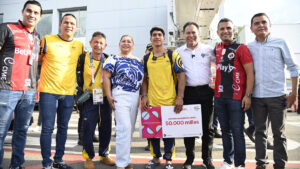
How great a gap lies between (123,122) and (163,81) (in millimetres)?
797

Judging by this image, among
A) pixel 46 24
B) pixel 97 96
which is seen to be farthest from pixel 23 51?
pixel 46 24

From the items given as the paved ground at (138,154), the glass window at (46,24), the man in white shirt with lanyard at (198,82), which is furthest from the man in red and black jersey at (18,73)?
the glass window at (46,24)

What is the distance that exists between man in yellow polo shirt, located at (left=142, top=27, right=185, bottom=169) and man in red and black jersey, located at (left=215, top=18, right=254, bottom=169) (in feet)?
1.84

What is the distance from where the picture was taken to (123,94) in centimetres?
296

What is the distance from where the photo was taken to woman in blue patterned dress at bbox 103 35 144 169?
2.92 m

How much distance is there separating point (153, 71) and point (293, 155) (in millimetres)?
2991

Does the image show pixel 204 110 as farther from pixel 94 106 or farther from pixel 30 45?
pixel 30 45

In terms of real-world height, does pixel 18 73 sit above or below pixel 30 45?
below

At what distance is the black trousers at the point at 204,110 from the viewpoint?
310 cm

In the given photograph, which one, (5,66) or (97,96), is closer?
(5,66)

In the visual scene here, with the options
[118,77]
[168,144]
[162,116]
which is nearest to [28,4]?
[118,77]

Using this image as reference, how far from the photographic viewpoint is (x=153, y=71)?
3088 millimetres

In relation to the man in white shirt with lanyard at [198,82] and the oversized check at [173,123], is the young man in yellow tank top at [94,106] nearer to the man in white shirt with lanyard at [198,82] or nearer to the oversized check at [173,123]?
the oversized check at [173,123]

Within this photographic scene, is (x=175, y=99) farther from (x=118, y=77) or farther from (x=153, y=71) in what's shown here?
(x=118, y=77)
